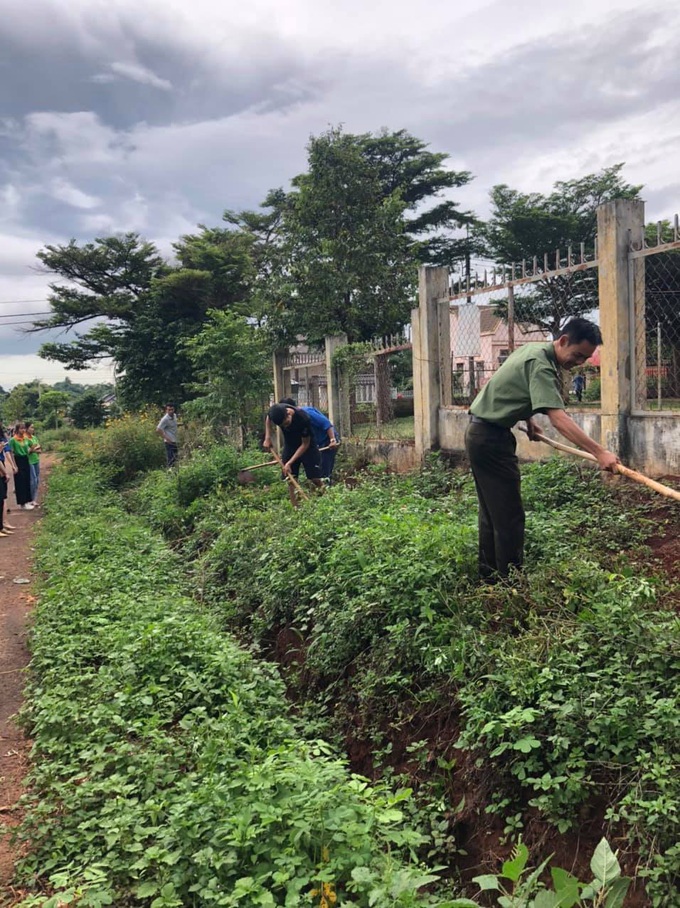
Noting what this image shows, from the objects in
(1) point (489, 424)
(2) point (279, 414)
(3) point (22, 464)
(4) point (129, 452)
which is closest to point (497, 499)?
(1) point (489, 424)

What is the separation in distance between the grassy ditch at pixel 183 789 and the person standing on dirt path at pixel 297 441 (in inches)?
115

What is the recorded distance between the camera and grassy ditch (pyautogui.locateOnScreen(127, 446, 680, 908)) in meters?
2.54

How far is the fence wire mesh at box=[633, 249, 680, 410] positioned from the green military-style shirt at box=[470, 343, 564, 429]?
255cm

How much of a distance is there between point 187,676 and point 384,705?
111 cm

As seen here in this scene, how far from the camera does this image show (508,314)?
7387mm

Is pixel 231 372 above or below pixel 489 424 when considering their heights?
above

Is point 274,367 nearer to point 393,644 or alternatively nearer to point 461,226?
point 393,644

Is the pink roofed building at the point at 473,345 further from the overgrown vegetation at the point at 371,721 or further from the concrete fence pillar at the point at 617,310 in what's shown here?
the overgrown vegetation at the point at 371,721

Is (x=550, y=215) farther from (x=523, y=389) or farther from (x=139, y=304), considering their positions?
(x=523, y=389)

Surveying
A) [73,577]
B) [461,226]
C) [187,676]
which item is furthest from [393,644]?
[461,226]

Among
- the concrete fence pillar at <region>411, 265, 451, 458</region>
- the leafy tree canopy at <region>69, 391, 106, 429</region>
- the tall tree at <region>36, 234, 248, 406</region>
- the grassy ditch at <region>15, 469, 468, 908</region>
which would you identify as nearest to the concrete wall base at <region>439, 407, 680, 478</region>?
the concrete fence pillar at <region>411, 265, 451, 458</region>

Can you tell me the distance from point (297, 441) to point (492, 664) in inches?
199

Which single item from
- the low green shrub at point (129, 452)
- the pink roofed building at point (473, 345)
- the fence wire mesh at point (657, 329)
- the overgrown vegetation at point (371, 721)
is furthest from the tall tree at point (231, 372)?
the fence wire mesh at point (657, 329)

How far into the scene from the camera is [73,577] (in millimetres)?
6020
